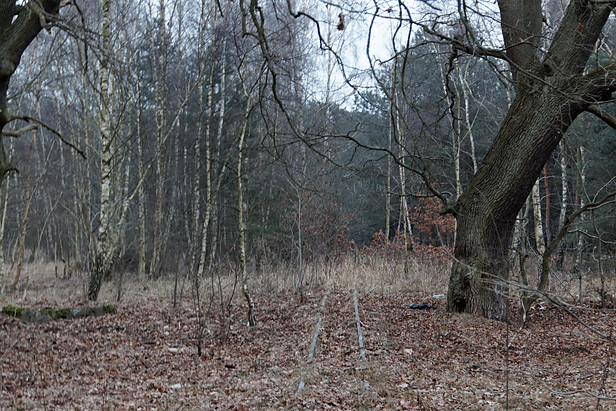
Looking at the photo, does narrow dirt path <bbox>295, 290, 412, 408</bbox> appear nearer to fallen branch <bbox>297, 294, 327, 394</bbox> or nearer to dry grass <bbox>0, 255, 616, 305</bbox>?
fallen branch <bbox>297, 294, 327, 394</bbox>

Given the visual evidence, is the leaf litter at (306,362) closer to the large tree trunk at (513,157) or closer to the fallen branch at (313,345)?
the fallen branch at (313,345)

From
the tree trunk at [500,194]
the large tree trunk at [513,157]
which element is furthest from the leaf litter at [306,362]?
the large tree trunk at [513,157]

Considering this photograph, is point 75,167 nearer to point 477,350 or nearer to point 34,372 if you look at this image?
point 34,372

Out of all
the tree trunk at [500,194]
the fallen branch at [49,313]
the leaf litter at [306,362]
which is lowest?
the leaf litter at [306,362]

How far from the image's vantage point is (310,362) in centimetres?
620

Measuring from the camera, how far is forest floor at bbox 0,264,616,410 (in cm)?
485

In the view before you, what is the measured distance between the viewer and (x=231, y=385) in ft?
18.0

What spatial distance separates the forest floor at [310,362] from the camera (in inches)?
191

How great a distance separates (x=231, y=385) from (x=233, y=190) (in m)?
14.6

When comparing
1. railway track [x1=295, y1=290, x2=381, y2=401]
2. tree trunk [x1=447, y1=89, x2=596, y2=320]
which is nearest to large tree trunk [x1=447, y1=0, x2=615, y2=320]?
tree trunk [x1=447, y1=89, x2=596, y2=320]

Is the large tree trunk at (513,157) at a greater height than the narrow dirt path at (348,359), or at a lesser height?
greater

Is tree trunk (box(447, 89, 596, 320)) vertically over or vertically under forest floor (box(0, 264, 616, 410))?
over

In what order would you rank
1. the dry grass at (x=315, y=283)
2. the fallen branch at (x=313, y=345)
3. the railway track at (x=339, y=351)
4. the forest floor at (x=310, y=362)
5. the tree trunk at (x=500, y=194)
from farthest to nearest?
the dry grass at (x=315, y=283) → the tree trunk at (x=500, y=194) → the railway track at (x=339, y=351) → the fallen branch at (x=313, y=345) → the forest floor at (x=310, y=362)

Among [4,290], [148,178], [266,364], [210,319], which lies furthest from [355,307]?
[148,178]
